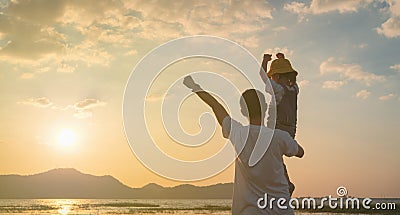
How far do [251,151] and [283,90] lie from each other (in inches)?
86.3

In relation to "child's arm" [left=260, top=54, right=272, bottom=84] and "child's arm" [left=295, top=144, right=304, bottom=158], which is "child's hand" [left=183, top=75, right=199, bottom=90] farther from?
"child's arm" [left=260, top=54, right=272, bottom=84]

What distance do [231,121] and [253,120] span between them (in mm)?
216

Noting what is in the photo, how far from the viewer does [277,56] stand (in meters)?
6.46

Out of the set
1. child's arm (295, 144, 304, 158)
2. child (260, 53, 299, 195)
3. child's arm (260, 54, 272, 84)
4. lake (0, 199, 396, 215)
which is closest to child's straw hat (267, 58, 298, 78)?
child (260, 53, 299, 195)

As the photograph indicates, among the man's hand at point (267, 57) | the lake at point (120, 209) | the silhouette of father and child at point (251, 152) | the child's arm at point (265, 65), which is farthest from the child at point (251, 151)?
the lake at point (120, 209)

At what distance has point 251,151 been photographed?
4262mm

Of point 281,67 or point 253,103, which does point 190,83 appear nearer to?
point 253,103

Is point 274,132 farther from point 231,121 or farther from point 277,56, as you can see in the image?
point 277,56

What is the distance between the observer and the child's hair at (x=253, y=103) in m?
4.22

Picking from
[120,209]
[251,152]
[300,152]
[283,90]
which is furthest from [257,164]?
[120,209]

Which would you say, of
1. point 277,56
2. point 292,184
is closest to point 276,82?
point 277,56

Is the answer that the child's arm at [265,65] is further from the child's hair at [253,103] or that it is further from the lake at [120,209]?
the lake at [120,209]

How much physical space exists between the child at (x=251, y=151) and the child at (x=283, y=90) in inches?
59.4

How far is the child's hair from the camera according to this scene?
166 inches
